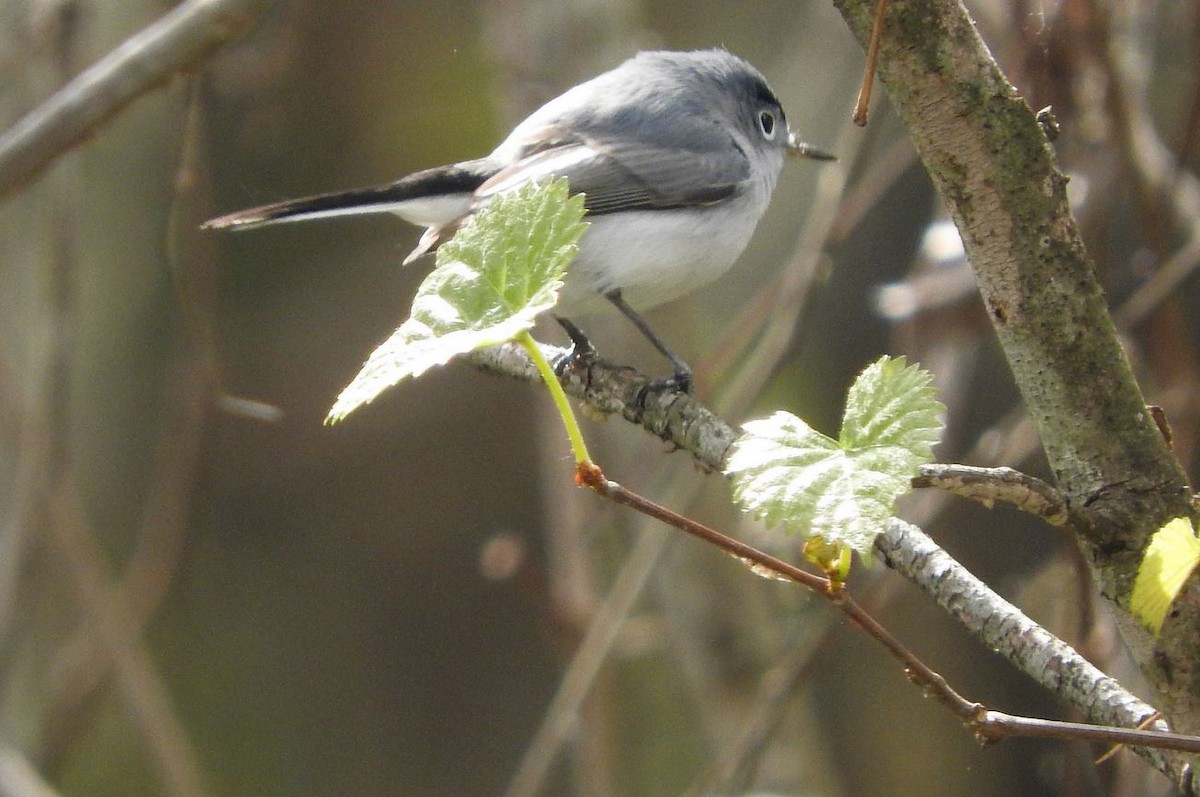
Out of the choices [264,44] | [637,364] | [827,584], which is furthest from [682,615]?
[827,584]

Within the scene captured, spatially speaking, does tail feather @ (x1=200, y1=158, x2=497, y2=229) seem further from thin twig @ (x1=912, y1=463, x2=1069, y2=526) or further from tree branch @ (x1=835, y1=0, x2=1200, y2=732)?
thin twig @ (x1=912, y1=463, x2=1069, y2=526)

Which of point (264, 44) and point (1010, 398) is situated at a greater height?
point (264, 44)

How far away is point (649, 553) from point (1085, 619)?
43.2 inches

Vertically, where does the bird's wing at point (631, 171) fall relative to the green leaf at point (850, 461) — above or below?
above

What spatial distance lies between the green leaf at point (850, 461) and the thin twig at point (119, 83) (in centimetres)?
125

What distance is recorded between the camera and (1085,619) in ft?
5.61

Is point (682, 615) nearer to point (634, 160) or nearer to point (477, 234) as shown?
point (634, 160)

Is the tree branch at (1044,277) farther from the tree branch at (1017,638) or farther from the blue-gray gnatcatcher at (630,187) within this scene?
the blue-gray gnatcatcher at (630,187)

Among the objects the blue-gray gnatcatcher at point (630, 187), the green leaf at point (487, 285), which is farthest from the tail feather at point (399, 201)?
the green leaf at point (487, 285)

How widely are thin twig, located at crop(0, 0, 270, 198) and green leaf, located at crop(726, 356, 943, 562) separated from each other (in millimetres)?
1250

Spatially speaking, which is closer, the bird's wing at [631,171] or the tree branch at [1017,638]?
the tree branch at [1017,638]

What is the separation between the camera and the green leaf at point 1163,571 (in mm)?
867

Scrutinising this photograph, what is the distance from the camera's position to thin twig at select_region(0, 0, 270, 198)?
1.79m

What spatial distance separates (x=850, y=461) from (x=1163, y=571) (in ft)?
0.81
